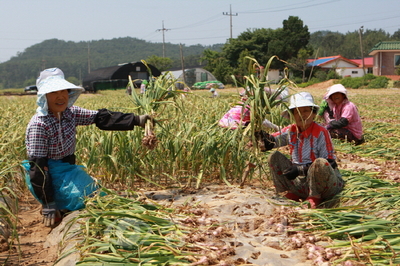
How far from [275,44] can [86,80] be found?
1899 cm

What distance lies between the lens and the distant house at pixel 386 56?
122ft

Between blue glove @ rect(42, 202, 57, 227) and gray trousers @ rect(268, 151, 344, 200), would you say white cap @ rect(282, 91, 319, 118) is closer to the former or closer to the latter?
gray trousers @ rect(268, 151, 344, 200)

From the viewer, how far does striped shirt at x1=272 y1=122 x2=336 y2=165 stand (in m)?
3.10

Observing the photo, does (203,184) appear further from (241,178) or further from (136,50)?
(136,50)

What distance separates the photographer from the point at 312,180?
2.99 m

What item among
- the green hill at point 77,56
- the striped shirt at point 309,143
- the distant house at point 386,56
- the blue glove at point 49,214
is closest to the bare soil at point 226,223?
the blue glove at point 49,214

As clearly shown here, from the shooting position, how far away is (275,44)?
3934cm

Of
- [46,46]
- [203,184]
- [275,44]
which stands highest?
[46,46]

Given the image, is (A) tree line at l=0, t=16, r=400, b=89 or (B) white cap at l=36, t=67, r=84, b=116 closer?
(B) white cap at l=36, t=67, r=84, b=116

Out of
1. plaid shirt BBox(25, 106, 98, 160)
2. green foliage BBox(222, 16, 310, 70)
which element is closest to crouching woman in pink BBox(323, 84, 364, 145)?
plaid shirt BBox(25, 106, 98, 160)

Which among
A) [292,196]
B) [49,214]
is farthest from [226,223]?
[49,214]

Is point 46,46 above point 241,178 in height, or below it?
above

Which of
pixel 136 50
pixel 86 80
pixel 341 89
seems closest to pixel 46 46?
pixel 136 50

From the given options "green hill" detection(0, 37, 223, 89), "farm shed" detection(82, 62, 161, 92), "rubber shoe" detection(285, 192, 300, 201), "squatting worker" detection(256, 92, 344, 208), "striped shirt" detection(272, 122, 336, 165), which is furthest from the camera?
"green hill" detection(0, 37, 223, 89)
